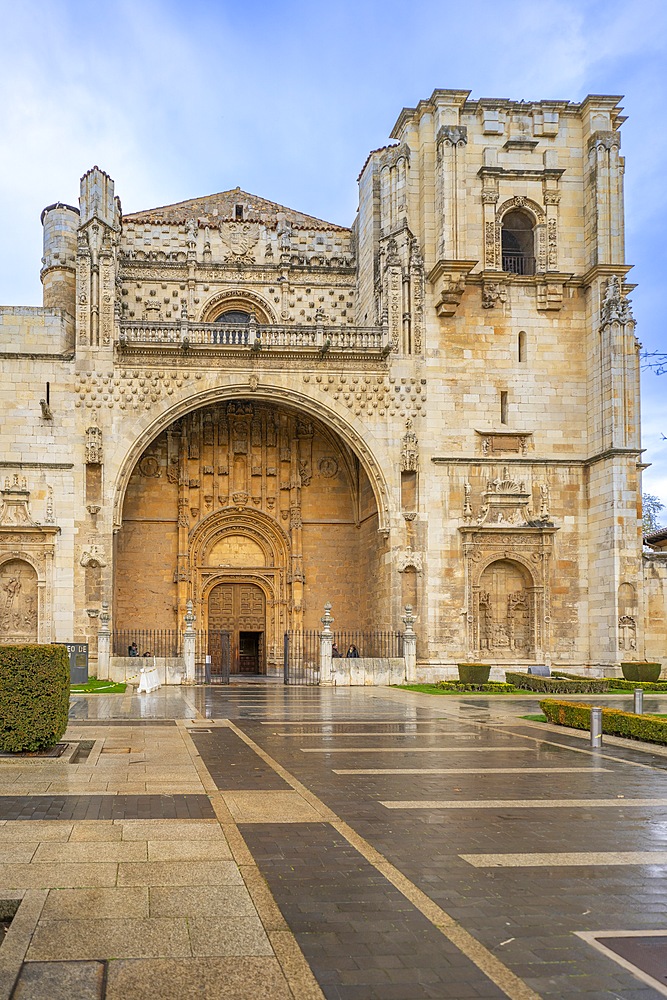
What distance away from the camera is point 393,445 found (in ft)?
105

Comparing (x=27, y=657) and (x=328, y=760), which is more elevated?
→ (x=27, y=657)

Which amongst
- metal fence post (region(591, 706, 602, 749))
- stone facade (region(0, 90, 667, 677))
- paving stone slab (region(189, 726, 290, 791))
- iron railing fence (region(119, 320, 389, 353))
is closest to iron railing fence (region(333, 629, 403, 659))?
stone facade (region(0, 90, 667, 677))

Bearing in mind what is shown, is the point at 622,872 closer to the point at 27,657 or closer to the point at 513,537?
the point at 27,657

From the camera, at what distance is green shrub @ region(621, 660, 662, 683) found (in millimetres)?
28688

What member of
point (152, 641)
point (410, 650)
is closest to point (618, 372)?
point (410, 650)

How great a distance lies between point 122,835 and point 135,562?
2846 cm

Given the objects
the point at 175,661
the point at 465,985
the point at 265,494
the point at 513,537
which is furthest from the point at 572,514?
the point at 465,985

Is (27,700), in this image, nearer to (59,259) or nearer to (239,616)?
(239,616)

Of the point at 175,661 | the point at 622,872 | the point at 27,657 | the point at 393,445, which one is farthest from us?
the point at 393,445

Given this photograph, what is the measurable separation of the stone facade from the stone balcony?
89mm

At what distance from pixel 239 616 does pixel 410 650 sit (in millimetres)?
8824

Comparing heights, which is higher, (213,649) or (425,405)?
(425,405)

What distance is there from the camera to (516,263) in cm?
3481

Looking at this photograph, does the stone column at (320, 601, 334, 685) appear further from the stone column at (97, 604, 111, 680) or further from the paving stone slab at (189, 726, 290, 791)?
the paving stone slab at (189, 726, 290, 791)
